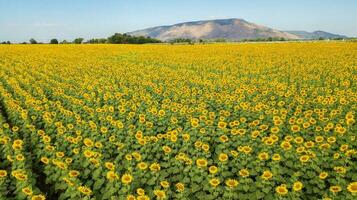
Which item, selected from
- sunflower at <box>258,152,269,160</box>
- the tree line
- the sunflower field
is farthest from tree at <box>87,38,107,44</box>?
sunflower at <box>258,152,269,160</box>

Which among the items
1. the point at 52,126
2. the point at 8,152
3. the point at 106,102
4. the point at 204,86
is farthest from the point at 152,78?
the point at 8,152

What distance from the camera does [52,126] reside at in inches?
342

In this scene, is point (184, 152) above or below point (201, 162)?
below

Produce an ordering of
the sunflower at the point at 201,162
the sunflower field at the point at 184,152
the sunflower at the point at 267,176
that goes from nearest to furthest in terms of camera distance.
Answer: the sunflower at the point at 267,176
the sunflower field at the point at 184,152
the sunflower at the point at 201,162

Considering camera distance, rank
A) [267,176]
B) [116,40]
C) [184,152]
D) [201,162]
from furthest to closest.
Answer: [116,40] < [184,152] < [201,162] < [267,176]

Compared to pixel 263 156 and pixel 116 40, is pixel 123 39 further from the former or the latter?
pixel 263 156

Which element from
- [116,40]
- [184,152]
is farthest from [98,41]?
[184,152]

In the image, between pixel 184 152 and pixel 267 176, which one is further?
pixel 184 152

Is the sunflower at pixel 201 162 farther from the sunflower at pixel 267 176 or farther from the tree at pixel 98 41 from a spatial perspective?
the tree at pixel 98 41

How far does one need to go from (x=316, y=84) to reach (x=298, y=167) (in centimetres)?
907

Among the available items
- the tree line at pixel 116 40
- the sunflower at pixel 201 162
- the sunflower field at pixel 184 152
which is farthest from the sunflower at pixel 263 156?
the tree line at pixel 116 40

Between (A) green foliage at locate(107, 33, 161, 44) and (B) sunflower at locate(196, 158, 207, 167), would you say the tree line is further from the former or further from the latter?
(B) sunflower at locate(196, 158, 207, 167)

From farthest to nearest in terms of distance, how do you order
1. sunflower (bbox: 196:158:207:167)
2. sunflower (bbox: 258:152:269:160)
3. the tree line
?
the tree line, sunflower (bbox: 258:152:269:160), sunflower (bbox: 196:158:207:167)

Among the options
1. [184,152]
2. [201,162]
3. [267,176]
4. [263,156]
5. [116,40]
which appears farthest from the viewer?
[116,40]
